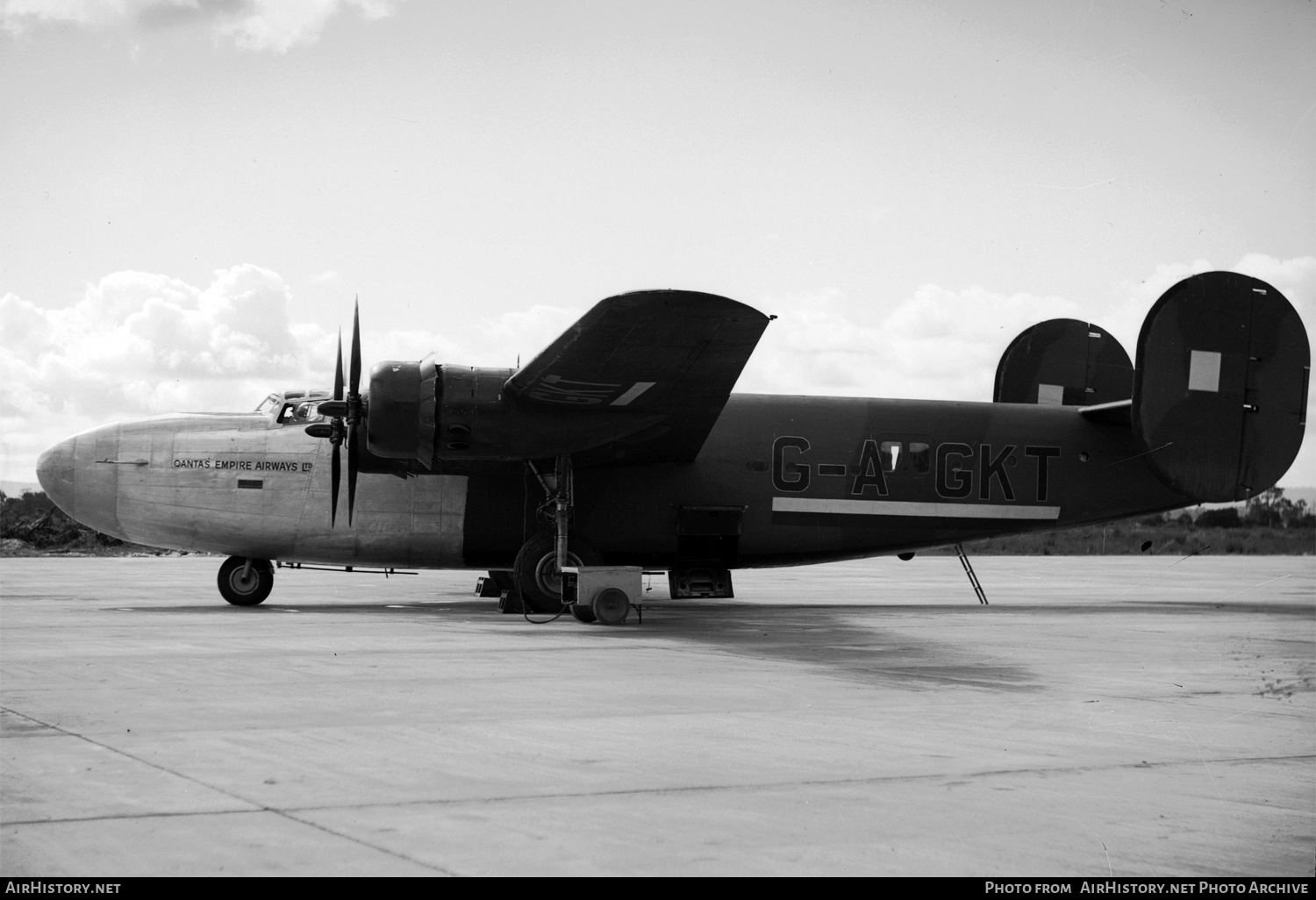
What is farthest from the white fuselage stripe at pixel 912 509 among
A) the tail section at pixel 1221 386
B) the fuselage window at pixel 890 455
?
the tail section at pixel 1221 386

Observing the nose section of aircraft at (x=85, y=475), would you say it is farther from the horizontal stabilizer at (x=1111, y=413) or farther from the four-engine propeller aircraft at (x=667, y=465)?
the horizontal stabilizer at (x=1111, y=413)

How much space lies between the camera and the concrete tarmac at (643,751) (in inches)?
186

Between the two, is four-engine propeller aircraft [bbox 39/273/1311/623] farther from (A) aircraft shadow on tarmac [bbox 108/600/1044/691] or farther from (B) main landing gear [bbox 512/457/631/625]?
(A) aircraft shadow on tarmac [bbox 108/600/1044/691]

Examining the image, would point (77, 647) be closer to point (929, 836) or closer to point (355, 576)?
point (929, 836)

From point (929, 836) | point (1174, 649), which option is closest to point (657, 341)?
point (1174, 649)

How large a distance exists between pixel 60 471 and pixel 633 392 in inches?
340

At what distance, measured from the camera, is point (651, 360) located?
14820 mm

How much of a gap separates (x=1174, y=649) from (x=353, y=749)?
9.97 meters

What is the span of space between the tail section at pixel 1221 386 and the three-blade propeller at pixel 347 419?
1158 cm

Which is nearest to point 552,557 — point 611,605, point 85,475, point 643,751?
point 611,605

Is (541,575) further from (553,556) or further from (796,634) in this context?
(796,634)

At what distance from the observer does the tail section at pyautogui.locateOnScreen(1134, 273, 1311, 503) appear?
62.2ft

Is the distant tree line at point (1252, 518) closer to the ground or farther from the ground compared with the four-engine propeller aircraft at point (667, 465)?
closer to the ground

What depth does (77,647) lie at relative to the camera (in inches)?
460
